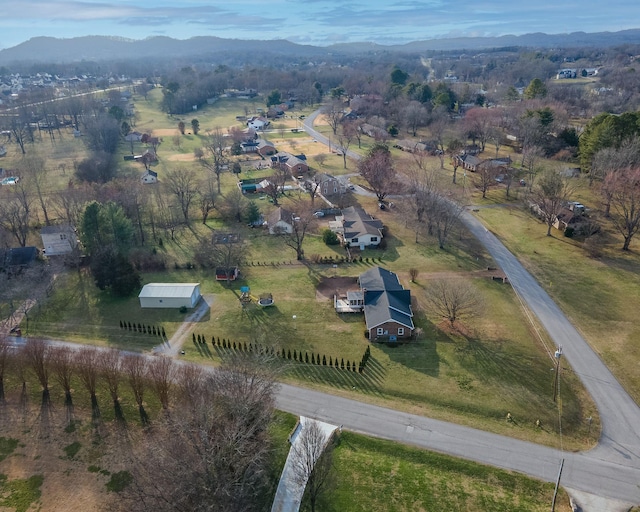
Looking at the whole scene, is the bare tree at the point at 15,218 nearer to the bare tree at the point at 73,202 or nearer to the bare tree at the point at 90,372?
the bare tree at the point at 73,202

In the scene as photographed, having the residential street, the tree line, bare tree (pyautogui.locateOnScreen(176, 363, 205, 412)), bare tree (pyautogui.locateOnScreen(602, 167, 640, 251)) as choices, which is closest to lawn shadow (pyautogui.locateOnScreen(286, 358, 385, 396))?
the residential street

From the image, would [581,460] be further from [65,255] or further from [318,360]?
[65,255]

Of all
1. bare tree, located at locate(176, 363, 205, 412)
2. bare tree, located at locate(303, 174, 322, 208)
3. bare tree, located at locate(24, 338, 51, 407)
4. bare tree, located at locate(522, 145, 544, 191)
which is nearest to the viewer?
bare tree, located at locate(176, 363, 205, 412)

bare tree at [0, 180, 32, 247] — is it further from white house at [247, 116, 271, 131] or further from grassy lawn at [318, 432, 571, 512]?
white house at [247, 116, 271, 131]

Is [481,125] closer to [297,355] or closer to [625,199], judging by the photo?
[625,199]

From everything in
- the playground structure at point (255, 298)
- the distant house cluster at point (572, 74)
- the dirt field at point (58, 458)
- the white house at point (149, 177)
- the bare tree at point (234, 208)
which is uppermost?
the distant house cluster at point (572, 74)

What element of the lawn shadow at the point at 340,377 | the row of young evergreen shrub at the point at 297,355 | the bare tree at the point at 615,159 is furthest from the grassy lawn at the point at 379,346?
the bare tree at the point at 615,159
